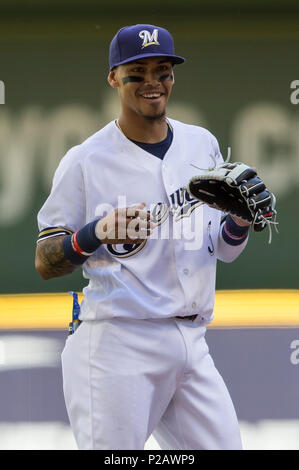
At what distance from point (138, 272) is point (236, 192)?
396mm

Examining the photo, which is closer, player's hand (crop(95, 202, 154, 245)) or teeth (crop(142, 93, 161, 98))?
player's hand (crop(95, 202, 154, 245))

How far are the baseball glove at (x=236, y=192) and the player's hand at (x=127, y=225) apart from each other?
0.24 m

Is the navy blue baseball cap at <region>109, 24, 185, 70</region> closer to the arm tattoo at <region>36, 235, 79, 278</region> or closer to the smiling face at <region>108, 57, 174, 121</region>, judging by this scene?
the smiling face at <region>108, 57, 174, 121</region>

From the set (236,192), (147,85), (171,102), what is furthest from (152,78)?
(171,102)

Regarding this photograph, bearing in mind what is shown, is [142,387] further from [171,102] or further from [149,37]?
[171,102]

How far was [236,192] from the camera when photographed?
2.47 m

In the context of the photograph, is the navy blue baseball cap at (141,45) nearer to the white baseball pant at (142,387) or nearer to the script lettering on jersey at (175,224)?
the script lettering on jersey at (175,224)

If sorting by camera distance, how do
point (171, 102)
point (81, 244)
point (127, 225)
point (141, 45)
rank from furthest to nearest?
point (171, 102) → point (141, 45) → point (81, 244) → point (127, 225)

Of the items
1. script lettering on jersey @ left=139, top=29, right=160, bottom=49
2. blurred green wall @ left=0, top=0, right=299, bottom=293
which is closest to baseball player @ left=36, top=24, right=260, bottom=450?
script lettering on jersey @ left=139, top=29, right=160, bottom=49

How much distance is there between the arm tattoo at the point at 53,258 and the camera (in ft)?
8.23

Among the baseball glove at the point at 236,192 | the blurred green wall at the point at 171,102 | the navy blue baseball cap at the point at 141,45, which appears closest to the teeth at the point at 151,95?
the navy blue baseball cap at the point at 141,45

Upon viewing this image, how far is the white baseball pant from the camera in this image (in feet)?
7.86

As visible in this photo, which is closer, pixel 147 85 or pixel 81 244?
pixel 81 244

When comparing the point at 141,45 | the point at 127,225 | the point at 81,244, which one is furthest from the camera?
the point at 141,45
